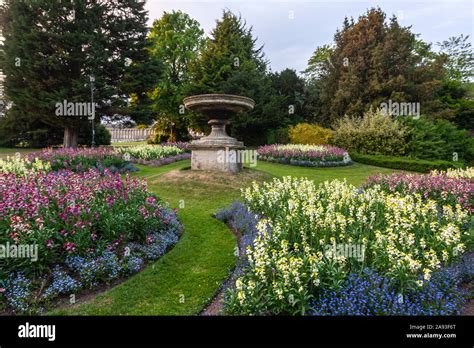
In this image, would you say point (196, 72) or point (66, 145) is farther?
point (196, 72)

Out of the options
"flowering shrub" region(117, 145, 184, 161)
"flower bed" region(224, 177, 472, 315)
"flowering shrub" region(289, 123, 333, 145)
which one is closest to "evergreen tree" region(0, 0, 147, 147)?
"flowering shrub" region(117, 145, 184, 161)

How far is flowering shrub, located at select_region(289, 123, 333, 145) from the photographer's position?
82.0 feet

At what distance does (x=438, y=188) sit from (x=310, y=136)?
16.9 m


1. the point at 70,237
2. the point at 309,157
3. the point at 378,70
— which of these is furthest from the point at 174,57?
the point at 70,237

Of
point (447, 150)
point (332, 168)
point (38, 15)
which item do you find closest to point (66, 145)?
point (38, 15)

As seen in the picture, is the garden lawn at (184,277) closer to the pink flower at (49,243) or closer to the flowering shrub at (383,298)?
the pink flower at (49,243)

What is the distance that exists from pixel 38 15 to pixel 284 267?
27259mm

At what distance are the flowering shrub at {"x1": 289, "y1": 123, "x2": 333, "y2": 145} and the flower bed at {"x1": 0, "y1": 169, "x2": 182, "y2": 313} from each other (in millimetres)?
20313

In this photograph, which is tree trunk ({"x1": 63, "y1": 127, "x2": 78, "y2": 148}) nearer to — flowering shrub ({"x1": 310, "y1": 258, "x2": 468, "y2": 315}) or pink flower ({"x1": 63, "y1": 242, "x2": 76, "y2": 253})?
pink flower ({"x1": 63, "y1": 242, "x2": 76, "y2": 253})

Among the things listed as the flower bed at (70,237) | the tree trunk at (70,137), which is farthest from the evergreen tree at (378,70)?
the flower bed at (70,237)

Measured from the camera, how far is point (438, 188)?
339 inches

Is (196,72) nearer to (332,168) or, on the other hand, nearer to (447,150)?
(332,168)

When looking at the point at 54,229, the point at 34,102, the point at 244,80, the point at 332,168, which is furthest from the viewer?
the point at 244,80

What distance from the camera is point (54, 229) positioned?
478 centimetres
